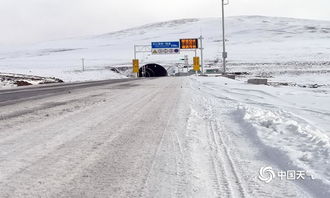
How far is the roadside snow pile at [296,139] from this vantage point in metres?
3.97

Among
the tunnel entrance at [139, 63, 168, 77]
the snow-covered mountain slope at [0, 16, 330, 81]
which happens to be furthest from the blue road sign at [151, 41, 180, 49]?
the snow-covered mountain slope at [0, 16, 330, 81]

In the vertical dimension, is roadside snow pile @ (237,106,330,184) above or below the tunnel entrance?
below

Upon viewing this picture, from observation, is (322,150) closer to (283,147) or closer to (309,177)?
(283,147)

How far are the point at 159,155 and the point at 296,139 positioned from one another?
2.12 metres

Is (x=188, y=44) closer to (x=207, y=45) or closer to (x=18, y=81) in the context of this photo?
(x=18, y=81)

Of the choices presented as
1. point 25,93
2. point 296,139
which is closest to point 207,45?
point 25,93

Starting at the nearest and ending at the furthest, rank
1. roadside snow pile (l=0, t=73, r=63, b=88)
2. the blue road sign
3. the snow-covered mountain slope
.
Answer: roadside snow pile (l=0, t=73, r=63, b=88)
the blue road sign
the snow-covered mountain slope

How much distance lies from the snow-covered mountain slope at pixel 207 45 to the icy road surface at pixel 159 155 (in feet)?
250

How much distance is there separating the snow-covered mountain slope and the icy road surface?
250ft

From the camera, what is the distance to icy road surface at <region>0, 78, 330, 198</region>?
343 cm

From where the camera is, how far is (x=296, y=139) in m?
5.25

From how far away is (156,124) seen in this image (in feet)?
23.5

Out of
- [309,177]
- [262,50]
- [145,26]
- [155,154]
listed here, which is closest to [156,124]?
[155,154]

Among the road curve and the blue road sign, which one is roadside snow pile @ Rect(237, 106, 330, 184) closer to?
the road curve
